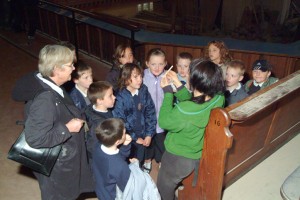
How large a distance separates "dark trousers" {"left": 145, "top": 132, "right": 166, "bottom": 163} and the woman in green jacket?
30.9 inches

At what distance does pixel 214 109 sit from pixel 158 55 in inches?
44.6

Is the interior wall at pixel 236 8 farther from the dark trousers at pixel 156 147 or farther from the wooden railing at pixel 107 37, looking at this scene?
the dark trousers at pixel 156 147

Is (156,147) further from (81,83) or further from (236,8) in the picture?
(236,8)

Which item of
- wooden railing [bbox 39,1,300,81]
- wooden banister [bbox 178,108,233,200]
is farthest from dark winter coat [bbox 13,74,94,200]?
wooden railing [bbox 39,1,300,81]

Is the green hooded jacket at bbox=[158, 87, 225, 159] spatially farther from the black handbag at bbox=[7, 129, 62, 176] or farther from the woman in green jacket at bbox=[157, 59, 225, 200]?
the black handbag at bbox=[7, 129, 62, 176]

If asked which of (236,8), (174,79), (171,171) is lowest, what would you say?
(236,8)

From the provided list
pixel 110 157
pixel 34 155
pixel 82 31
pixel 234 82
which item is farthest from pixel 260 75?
pixel 82 31

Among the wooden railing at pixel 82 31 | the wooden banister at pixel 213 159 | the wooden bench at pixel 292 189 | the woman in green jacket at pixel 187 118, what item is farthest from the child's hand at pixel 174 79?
the wooden railing at pixel 82 31

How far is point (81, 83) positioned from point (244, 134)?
143 centimetres

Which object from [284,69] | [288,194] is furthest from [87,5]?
[288,194]

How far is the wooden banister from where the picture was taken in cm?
187

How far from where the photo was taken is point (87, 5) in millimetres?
10633

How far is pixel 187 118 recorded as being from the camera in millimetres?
1937

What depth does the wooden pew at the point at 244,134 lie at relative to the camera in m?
1.89
